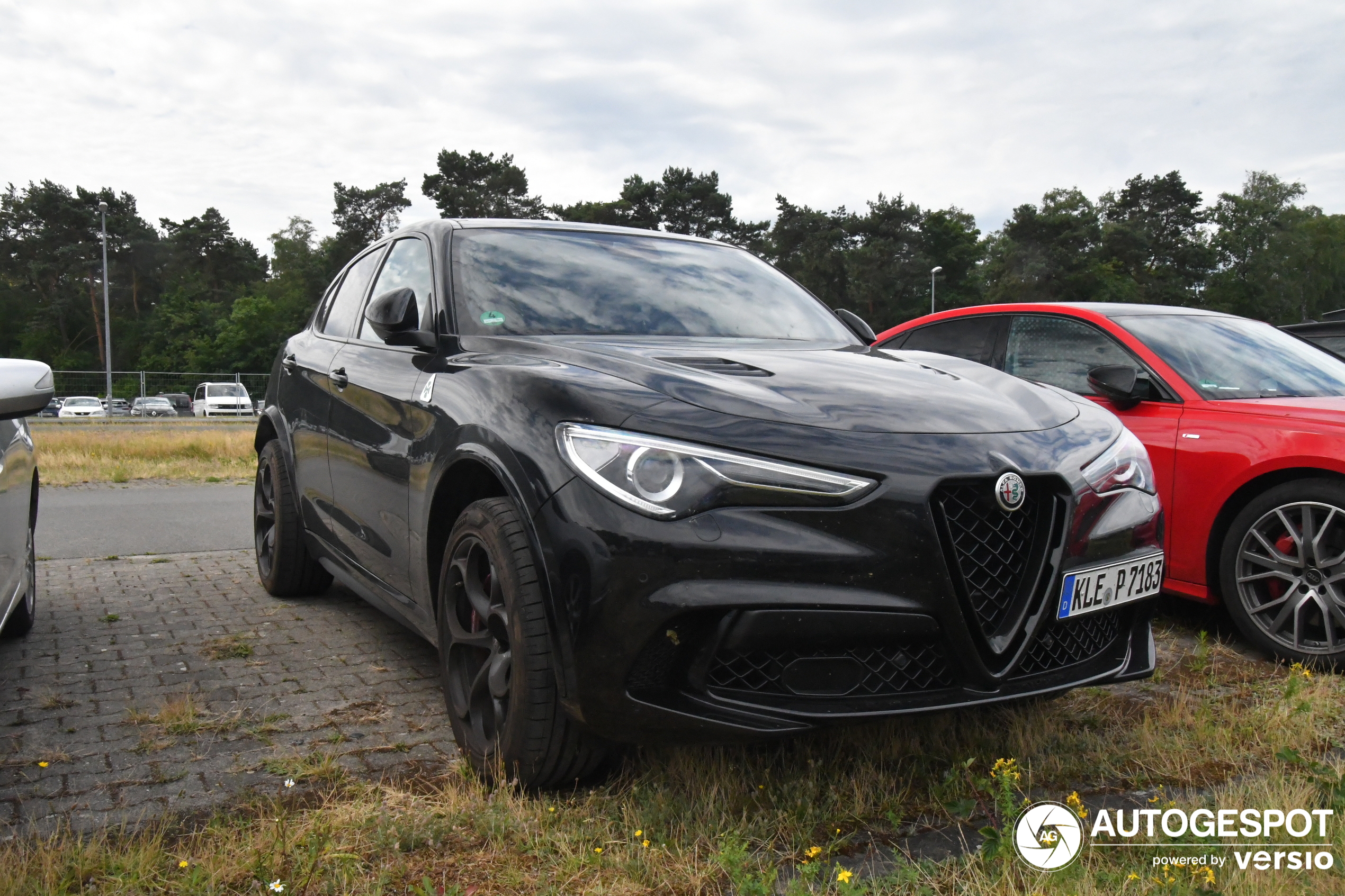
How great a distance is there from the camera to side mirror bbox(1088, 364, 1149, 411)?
4.77 metres

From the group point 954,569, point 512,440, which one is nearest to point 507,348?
point 512,440

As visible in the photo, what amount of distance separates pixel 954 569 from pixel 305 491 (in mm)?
3201

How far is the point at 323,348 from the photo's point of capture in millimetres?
4789

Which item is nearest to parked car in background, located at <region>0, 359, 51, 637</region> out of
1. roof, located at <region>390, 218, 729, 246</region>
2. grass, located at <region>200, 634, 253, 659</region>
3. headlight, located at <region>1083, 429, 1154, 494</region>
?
grass, located at <region>200, 634, 253, 659</region>

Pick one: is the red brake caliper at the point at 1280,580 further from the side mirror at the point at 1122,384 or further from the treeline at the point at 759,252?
the treeline at the point at 759,252

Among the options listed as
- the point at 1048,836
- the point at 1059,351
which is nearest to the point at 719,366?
the point at 1048,836

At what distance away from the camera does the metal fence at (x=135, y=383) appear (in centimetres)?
3838

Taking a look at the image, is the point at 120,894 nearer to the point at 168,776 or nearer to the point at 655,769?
the point at 168,776

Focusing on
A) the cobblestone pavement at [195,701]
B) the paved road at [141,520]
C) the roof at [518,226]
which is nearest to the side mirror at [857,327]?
the roof at [518,226]

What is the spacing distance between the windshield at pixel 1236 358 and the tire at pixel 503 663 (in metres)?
3.39

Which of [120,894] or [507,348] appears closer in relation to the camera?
[120,894]

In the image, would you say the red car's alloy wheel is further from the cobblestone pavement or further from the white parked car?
the white parked car

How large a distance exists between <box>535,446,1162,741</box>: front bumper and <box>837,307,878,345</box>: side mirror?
178cm

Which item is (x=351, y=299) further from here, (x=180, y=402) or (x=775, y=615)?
(x=180, y=402)
